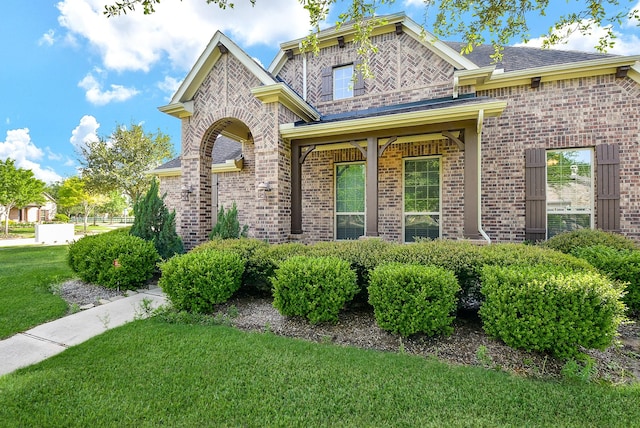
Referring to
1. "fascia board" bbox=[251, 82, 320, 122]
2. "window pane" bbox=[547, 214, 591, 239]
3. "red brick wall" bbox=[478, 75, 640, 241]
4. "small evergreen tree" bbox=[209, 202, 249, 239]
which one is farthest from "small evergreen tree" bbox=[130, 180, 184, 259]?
"window pane" bbox=[547, 214, 591, 239]

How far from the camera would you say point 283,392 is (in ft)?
8.04

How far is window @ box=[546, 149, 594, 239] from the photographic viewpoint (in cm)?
685

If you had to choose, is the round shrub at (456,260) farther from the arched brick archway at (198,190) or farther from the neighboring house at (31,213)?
the neighboring house at (31,213)

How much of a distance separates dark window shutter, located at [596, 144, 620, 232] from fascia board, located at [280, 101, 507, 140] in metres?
2.78

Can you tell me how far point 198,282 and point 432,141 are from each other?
6454mm

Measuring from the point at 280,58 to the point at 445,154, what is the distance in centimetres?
616

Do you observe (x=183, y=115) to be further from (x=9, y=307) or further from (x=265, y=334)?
(x=265, y=334)

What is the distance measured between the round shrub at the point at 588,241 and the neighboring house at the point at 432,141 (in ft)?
4.53

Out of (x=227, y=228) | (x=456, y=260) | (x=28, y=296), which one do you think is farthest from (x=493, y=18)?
(x=28, y=296)

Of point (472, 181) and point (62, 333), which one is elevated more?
point (472, 181)

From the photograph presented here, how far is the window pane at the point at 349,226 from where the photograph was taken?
8.59 metres

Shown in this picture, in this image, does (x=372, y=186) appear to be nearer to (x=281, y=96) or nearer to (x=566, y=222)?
(x=281, y=96)

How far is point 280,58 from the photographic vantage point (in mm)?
9844

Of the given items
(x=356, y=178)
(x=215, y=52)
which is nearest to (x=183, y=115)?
(x=215, y=52)
